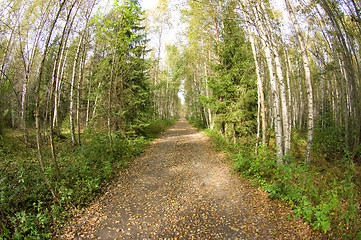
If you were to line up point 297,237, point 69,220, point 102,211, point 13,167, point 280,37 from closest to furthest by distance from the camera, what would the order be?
point 297,237, point 69,220, point 102,211, point 13,167, point 280,37

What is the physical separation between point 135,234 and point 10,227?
2.42 metres

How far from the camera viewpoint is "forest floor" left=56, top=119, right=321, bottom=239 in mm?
3262

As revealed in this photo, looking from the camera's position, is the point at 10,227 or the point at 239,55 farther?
the point at 239,55

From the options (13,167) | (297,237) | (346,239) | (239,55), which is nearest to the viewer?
(346,239)

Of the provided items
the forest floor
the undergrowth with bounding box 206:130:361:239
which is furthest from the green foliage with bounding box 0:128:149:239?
the undergrowth with bounding box 206:130:361:239

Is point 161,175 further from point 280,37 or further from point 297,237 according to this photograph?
point 280,37

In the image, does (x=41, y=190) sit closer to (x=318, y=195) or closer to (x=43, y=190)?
(x=43, y=190)

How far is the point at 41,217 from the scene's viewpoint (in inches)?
134

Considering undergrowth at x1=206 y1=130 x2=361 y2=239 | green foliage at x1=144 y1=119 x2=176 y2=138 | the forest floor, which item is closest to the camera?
undergrowth at x1=206 y1=130 x2=361 y2=239

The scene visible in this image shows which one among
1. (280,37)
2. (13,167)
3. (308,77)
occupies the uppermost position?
(280,37)

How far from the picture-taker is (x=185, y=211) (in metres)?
3.96

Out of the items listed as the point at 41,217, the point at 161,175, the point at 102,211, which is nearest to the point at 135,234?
the point at 102,211

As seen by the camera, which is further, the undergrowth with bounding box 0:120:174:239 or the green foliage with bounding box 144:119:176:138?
the green foliage with bounding box 144:119:176:138

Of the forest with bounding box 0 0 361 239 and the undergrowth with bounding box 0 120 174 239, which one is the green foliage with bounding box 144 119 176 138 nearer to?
the forest with bounding box 0 0 361 239
